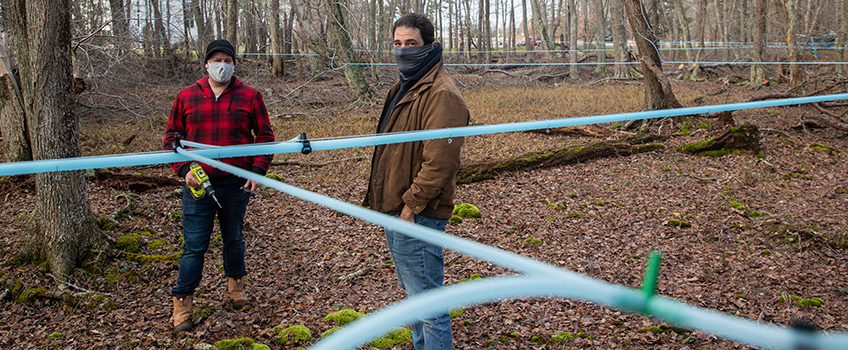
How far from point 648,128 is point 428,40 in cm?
772

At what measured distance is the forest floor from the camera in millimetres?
3770

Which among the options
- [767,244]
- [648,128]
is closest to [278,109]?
[648,128]

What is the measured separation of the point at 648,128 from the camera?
9586 millimetres

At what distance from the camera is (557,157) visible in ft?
26.6

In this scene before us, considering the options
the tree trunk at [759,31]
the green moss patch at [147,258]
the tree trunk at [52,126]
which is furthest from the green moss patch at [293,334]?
the tree trunk at [759,31]

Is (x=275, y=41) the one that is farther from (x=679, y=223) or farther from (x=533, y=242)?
(x=679, y=223)

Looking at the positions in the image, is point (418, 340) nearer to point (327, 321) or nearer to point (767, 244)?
point (327, 321)

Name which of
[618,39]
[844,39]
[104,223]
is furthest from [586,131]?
[618,39]

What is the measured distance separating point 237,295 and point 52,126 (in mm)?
1938

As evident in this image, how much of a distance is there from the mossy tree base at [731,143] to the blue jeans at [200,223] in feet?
23.0

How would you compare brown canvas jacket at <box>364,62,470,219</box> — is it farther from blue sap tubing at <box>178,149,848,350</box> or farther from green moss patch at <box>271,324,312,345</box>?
blue sap tubing at <box>178,149,848,350</box>

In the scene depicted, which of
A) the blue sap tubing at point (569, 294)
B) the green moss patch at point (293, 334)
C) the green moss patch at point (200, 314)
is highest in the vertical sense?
the blue sap tubing at point (569, 294)

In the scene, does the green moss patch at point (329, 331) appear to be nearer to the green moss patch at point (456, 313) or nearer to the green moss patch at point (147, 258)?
the green moss patch at point (456, 313)

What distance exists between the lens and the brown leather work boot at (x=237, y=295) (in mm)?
4090
